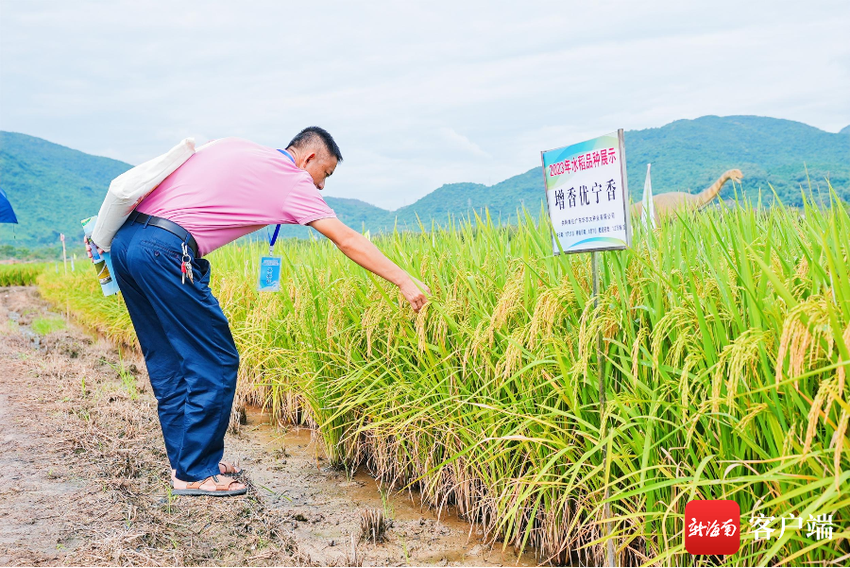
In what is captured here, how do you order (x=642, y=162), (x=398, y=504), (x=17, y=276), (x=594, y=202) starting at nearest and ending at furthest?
(x=594, y=202)
(x=398, y=504)
(x=17, y=276)
(x=642, y=162)

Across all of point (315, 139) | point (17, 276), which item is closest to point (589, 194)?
point (315, 139)

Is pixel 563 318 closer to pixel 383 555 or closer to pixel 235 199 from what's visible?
pixel 383 555

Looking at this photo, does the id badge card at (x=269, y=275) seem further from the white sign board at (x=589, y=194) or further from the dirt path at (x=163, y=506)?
the white sign board at (x=589, y=194)


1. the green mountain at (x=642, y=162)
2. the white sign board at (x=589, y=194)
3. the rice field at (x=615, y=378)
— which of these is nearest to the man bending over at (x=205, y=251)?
the rice field at (x=615, y=378)

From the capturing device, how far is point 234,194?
108 inches

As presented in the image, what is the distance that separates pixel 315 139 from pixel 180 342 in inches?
47.1

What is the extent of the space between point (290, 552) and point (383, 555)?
15.9 inches

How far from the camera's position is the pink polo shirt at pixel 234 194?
2.71 metres

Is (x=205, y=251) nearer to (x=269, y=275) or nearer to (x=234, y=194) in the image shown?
(x=234, y=194)

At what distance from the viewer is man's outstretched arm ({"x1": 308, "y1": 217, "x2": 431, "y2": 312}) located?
261cm

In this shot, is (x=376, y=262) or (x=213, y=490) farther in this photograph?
(x=213, y=490)

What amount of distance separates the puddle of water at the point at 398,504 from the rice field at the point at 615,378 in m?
0.09

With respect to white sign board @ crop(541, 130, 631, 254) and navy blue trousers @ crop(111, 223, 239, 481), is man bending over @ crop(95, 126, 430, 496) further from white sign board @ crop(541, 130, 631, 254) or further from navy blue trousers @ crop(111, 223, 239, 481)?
white sign board @ crop(541, 130, 631, 254)

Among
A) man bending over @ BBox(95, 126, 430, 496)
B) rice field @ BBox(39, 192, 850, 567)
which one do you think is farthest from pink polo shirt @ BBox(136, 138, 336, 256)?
rice field @ BBox(39, 192, 850, 567)
